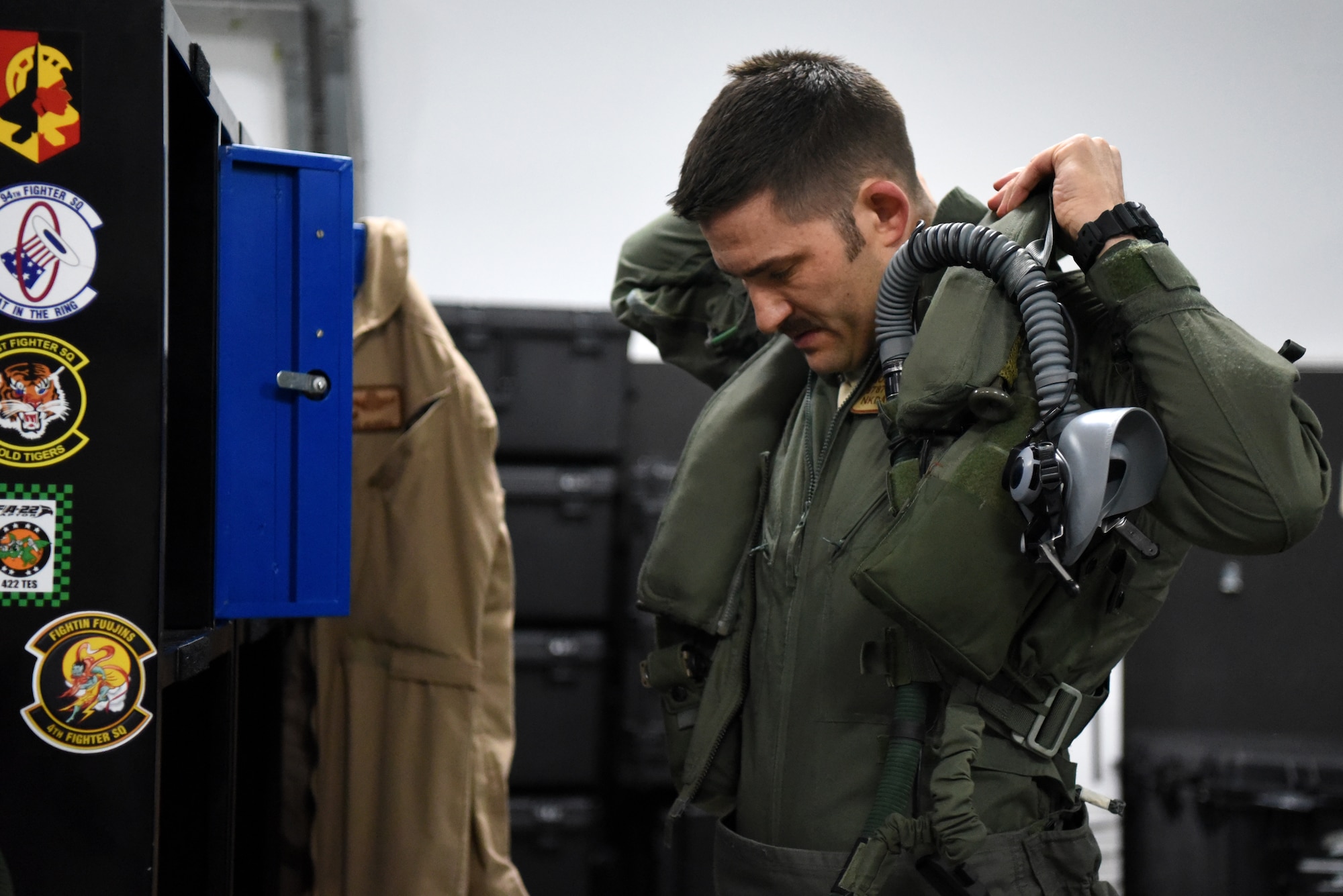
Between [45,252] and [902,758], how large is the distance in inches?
35.6

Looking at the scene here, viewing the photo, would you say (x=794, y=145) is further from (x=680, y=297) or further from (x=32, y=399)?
(x=32, y=399)

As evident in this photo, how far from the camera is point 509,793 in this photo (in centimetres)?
274

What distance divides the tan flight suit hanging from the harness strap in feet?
3.77

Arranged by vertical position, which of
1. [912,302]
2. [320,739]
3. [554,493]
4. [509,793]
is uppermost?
[912,302]

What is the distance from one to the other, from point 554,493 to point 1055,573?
1925 mm

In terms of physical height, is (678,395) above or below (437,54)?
below

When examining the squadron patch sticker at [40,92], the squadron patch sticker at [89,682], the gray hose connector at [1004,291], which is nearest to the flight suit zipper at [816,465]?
the gray hose connector at [1004,291]

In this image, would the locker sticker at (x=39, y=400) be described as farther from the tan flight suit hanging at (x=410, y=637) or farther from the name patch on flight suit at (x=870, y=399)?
the tan flight suit hanging at (x=410, y=637)

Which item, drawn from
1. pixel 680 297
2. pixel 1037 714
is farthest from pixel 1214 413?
pixel 680 297

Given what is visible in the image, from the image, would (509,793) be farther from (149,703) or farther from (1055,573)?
(1055,573)

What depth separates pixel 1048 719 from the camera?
1030 mm

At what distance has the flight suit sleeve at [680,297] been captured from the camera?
155 cm

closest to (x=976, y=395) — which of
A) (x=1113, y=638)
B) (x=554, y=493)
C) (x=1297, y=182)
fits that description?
(x=1113, y=638)

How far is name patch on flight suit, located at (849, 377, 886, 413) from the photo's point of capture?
1187mm
